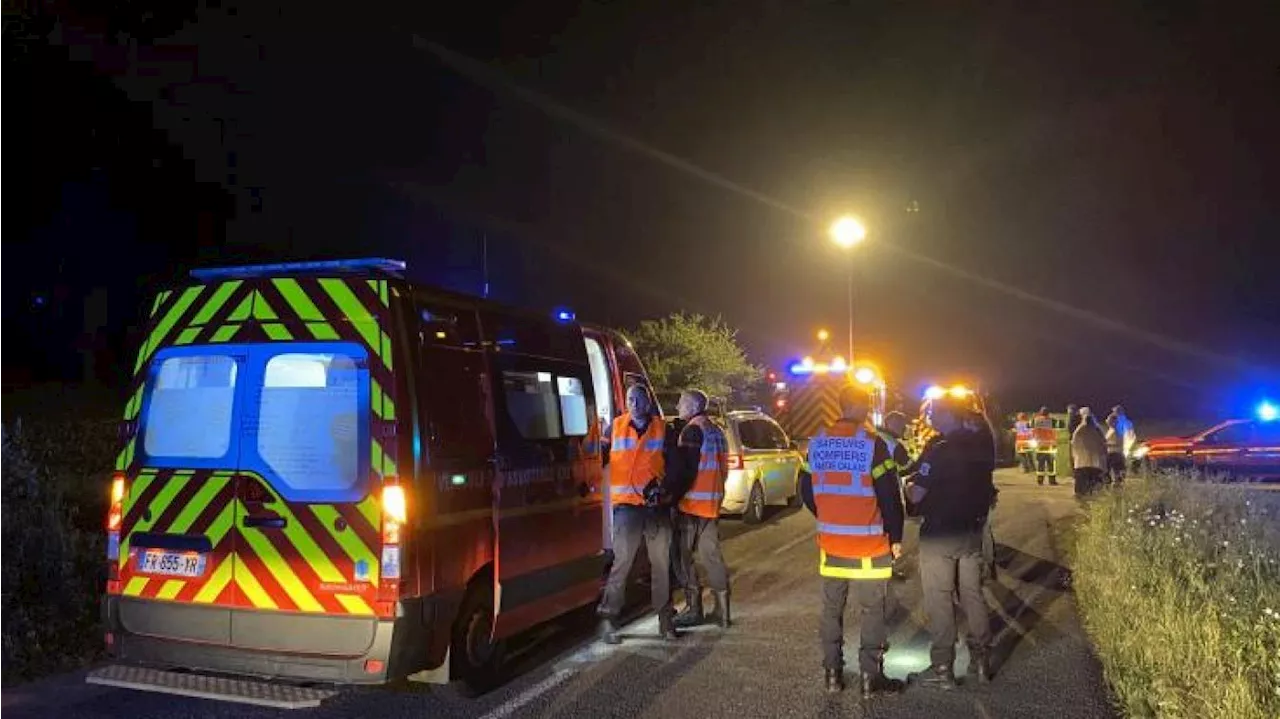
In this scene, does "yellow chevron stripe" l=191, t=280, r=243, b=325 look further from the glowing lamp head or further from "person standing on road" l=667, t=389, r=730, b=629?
the glowing lamp head

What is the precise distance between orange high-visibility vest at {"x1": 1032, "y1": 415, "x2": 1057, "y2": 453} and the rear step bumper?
19.0 meters

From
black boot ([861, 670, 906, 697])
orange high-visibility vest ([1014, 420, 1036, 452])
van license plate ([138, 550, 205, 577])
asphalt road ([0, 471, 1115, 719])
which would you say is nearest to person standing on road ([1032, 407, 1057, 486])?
orange high-visibility vest ([1014, 420, 1036, 452])

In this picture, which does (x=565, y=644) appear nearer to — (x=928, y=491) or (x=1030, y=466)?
(x=928, y=491)

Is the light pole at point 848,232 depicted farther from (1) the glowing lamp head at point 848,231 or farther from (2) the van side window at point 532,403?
(2) the van side window at point 532,403

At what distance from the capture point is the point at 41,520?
7445 mm

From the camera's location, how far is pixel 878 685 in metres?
5.78

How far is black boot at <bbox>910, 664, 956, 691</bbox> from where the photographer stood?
5906 millimetres

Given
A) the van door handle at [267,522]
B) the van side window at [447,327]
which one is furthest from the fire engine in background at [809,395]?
the van door handle at [267,522]

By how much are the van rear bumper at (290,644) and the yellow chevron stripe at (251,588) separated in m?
0.06

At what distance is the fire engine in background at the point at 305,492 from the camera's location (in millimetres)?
4934

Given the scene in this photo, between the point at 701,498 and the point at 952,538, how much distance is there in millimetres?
2080

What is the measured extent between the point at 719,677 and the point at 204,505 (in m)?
3.19

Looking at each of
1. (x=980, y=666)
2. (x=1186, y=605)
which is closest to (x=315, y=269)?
(x=980, y=666)

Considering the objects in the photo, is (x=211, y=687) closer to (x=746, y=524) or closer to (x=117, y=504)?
(x=117, y=504)
